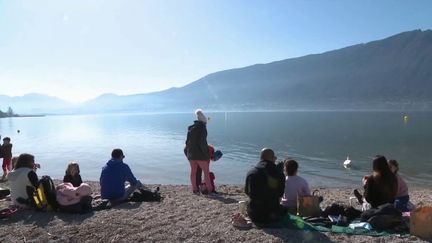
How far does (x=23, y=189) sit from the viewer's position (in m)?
10.2

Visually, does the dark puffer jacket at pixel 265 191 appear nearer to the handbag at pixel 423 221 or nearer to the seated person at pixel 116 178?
the handbag at pixel 423 221

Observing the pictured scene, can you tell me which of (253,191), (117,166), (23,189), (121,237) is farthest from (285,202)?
(23,189)

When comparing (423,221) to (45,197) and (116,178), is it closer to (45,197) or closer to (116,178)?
(116,178)

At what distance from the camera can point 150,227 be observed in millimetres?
8430

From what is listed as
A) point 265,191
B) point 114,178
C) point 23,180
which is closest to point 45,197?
point 23,180

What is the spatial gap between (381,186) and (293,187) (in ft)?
6.12

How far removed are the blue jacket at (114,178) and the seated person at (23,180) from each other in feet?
5.66

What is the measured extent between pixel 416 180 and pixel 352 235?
1710cm

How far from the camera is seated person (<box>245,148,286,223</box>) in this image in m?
8.09

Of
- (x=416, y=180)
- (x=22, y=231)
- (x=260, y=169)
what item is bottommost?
(x=416, y=180)

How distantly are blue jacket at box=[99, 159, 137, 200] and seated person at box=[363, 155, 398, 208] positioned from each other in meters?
6.09

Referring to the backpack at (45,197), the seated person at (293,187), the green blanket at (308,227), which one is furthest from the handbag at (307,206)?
the backpack at (45,197)

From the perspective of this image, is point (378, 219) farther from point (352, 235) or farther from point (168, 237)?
point (168, 237)

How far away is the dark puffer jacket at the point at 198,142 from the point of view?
39.8 feet
